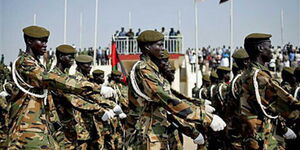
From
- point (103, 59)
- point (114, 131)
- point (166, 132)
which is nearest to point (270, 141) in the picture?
point (166, 132)

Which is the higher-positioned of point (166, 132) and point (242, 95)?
point (242, 95)

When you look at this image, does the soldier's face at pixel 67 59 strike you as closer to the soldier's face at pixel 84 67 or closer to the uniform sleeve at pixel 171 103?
the soldier's face at pixel 84 67

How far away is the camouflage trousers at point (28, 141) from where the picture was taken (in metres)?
4.10

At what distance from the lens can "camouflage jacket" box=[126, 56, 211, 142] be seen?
12.1 feet

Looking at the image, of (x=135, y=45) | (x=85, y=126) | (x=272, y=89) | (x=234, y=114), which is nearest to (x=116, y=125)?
(x=85, y=126)

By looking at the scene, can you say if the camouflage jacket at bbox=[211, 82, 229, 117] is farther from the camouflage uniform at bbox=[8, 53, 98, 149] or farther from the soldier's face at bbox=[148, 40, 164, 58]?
the camouflage uniform at bbox=[8, 53, 98, 149]

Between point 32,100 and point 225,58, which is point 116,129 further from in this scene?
point 225,58

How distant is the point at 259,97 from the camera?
4078 millimetres

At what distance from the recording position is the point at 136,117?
427 centimetres

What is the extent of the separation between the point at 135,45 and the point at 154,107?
17567 millimetres

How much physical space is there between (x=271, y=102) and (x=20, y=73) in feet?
9.22

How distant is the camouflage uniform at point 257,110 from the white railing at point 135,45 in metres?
17.0

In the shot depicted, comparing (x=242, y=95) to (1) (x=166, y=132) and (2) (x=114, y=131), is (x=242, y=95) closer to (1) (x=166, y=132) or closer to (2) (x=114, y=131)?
(1) (x=166, y=132)

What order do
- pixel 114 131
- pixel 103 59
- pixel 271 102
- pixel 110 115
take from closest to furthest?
pixel 271 102, pixel 110 115, pixel 114 131, pixel 103 59
